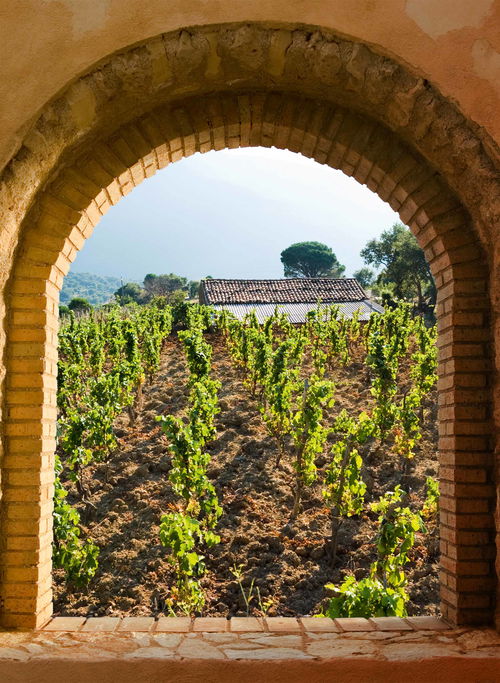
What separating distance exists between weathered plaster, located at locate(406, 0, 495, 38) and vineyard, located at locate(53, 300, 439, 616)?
312 centimetres

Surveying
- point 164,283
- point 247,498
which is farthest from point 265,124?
point 164,283

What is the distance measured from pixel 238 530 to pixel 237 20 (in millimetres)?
5035

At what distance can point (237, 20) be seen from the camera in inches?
109

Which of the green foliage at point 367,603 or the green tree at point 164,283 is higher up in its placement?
the green tree at point 164,283


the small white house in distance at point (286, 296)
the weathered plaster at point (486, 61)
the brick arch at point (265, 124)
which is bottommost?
the brick arch at point (265, 124)

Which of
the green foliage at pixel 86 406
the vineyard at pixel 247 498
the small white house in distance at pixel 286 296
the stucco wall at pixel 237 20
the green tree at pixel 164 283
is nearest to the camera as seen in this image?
the stucco wall at pixel 237 20

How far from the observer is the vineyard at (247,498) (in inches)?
204

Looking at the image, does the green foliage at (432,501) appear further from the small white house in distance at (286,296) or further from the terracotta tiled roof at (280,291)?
the terracotta tiled roof at (280,291)

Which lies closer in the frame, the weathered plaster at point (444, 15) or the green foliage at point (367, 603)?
the weathered plaster at point (444, 15)

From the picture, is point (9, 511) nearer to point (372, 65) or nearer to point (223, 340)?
point (372, 65)

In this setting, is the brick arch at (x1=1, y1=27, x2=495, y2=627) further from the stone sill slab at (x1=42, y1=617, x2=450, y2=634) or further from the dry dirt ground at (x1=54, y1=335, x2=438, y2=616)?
the dry dirt ground at (x1=54, y1=335, x2=438, y2=616)

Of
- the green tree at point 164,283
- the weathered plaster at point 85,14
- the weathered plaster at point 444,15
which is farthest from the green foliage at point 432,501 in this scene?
the green tree at point 164,283

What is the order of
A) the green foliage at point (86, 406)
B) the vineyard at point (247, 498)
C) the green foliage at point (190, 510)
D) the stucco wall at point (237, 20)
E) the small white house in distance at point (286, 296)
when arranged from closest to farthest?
the stucco wall at point (237, 20), the green foliage at point (190, 510), the vineyard at point (247, 498), the green foliage at point (86, 406), the small white house in distance at point (286, 296)

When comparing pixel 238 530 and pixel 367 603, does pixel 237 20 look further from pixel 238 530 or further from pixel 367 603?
pixel 238 530
